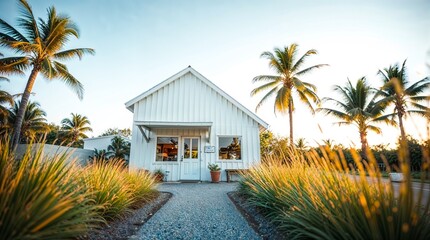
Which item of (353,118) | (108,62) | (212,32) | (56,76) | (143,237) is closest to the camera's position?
(143,237)

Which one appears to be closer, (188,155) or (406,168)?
(406,168)

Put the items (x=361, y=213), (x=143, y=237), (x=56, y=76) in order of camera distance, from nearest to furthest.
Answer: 1. (x=361, y=213)
2. (x=143, y=237)
3. (x=56, y=76)

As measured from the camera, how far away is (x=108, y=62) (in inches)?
394

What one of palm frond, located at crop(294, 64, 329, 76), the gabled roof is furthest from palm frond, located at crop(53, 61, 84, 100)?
palm frond, located at crop(294, 64, 329, 76)

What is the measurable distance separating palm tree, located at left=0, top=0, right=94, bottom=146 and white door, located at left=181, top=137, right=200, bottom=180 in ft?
26.5

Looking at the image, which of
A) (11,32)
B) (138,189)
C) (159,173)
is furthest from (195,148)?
(11,32)

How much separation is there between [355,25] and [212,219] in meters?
8.19

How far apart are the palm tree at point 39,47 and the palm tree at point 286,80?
13043mm

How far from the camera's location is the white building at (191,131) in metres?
10.2

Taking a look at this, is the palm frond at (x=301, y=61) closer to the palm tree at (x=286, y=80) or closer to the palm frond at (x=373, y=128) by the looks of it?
the palm tree at (x=286, y=80)

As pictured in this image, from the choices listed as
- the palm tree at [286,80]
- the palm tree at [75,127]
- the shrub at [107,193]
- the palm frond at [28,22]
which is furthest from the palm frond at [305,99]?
the palm tree at [75,127]

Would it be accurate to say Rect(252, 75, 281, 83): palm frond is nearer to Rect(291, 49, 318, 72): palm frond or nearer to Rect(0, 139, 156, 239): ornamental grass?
Rect(291, 49, 318, 72): palm frond

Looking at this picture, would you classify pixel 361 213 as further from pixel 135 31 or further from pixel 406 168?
pixel 135 31

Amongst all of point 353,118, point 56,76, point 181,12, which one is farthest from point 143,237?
point 353,118
